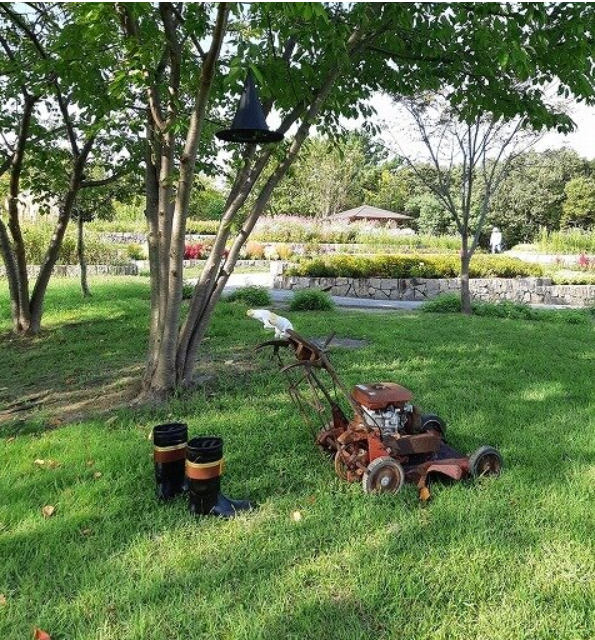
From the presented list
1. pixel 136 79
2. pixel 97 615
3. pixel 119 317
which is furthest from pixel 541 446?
pixel 119 317

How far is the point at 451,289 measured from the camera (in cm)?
1323

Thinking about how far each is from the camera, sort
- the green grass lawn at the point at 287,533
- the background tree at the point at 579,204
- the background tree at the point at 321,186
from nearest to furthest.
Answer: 1. the green grass lawn at the point at 287,533
2. the background tree at the point at 579,204
3. the background tree at the point at 321,186

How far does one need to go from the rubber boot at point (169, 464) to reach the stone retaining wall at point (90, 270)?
1209cm

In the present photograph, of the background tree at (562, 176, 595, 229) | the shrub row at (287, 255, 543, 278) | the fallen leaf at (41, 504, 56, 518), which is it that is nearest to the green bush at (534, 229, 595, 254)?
the shrub row at (287, 255, 543, 278)

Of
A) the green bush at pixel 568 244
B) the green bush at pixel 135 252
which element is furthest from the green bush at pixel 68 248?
the green bush at pixel 568 244

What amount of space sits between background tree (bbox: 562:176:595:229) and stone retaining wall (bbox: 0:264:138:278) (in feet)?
75.5

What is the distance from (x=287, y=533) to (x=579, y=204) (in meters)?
30.6

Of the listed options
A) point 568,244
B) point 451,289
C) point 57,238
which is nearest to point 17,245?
point 57,238

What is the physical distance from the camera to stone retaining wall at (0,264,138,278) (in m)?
13.7

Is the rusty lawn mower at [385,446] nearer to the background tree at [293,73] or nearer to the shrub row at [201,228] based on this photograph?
the background tree at [293,73]

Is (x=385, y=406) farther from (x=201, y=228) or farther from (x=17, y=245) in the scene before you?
(x=201, y=228)

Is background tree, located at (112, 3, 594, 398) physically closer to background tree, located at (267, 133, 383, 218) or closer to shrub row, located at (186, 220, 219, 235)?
shrub row, located at (186, 220, 219, 235)

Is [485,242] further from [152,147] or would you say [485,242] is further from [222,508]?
[222,508]

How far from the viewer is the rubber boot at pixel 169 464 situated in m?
2.75
